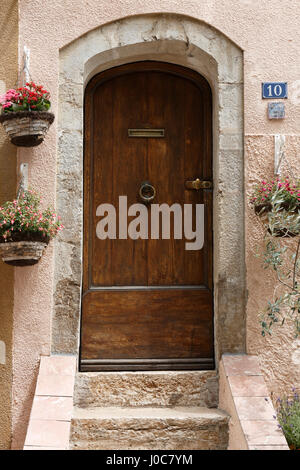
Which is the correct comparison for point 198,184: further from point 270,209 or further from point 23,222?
point 23,222

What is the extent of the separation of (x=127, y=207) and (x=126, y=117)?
67 cm

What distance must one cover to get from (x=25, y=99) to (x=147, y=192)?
1092 millimetres

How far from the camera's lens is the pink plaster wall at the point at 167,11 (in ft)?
13.6

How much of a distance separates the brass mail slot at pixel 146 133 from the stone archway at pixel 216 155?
39 cm

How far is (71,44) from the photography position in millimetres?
4293

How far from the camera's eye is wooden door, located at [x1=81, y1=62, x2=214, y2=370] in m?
4.35

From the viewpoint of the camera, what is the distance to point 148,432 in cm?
388

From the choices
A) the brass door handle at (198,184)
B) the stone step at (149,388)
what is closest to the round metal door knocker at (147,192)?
the brass door handle at (198,184)

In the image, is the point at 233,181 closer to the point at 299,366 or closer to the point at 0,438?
the point at 299,366

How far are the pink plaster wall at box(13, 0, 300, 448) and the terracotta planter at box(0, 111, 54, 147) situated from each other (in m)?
0.22

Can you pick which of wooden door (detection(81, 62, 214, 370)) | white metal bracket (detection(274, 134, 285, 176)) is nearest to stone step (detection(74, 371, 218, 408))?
wooden door (detection(81, 62, 214, 370))

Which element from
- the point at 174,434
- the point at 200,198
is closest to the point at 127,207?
the point at 200,198

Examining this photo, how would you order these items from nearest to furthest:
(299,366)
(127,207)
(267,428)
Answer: (267,428), (299,366), (127,207)

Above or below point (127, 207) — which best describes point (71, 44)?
above
